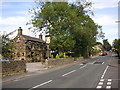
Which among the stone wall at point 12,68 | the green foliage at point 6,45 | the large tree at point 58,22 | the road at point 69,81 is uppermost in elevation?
the large tree at point 58,22

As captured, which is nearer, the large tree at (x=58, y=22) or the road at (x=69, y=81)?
the road at (x=69, y=81)

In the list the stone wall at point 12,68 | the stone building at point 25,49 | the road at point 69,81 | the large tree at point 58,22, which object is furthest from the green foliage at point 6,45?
the stone building at point 25,49

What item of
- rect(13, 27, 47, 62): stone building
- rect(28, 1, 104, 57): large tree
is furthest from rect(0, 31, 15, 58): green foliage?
rect(13, 27, 47, 62): stone building

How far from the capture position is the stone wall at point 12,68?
19.3m

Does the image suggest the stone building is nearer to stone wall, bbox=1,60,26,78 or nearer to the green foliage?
stone wall, bbox=1,60,26,78

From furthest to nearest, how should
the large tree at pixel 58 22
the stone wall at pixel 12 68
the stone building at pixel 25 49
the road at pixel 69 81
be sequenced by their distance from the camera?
the stone building at pixel 25 49 → the large tree at pixel 58 22 → the stone wall at pixel 12 68 → the road at pixel 69 81

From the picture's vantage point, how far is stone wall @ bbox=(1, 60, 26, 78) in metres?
19.3

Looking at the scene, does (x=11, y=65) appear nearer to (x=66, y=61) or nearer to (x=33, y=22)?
(x=66, y=61)

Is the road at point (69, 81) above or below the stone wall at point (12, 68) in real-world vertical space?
below

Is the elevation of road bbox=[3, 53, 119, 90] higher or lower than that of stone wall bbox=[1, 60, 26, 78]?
lower

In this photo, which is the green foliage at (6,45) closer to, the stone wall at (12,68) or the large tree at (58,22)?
the stone wall at (12,68)

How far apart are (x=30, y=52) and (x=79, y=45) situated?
13575mm

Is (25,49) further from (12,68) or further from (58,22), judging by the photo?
(12,68)

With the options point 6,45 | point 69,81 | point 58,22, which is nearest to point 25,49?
point 58,22
